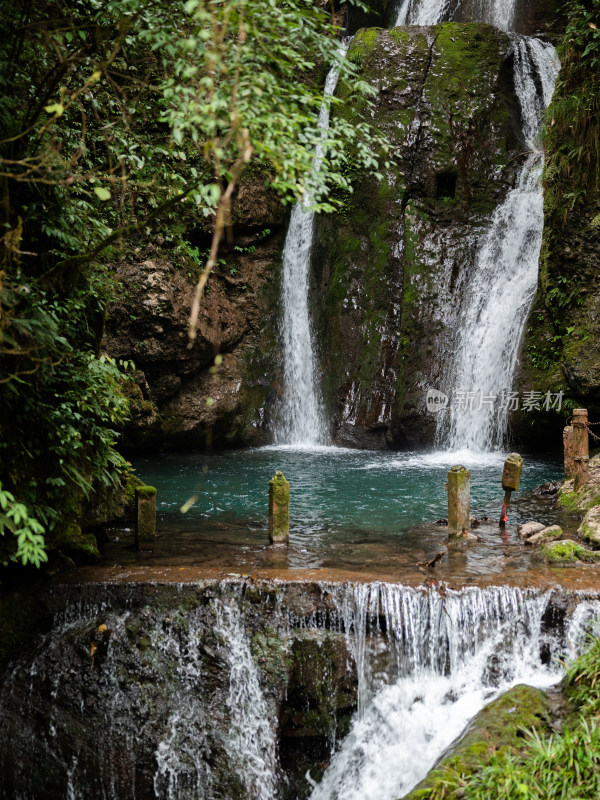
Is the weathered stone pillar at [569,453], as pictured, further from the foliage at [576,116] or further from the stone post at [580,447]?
the foliage at [576,116]

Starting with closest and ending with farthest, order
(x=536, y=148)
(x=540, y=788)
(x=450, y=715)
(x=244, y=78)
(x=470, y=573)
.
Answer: (x=540, y=788) → (x=244, y=78) → (x=450, y=715) → (x=470, y=573) → (x=536, y=148)

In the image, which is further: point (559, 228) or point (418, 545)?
point (559, 228)

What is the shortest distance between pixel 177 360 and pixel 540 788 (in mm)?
13385

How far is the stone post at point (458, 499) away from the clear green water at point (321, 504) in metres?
0.31

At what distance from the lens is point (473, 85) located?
17703 millimetres

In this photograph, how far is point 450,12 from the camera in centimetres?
2102

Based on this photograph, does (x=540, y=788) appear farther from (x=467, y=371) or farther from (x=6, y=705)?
(x=467, y=371)

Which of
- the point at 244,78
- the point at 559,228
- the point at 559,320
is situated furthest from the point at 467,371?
the point at 244,78

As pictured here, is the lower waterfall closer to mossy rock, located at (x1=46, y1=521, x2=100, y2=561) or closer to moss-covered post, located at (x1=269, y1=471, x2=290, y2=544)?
mossy rock, located at (x1=46, y1=521, x2=100, y2=561)

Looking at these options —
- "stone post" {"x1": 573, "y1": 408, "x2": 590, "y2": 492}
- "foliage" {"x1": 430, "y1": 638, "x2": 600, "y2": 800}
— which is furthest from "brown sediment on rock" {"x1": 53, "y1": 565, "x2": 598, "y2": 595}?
"stone post" {"x1": 573, "y1": 408, "x2": 590, "y2": 492}

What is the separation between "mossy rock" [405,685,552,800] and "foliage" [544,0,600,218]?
1074 cm

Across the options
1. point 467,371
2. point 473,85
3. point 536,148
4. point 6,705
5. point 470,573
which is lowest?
point 6,705

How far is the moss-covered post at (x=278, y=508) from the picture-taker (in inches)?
306

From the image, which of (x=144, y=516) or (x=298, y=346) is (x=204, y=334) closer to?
(x=298, y=346)
